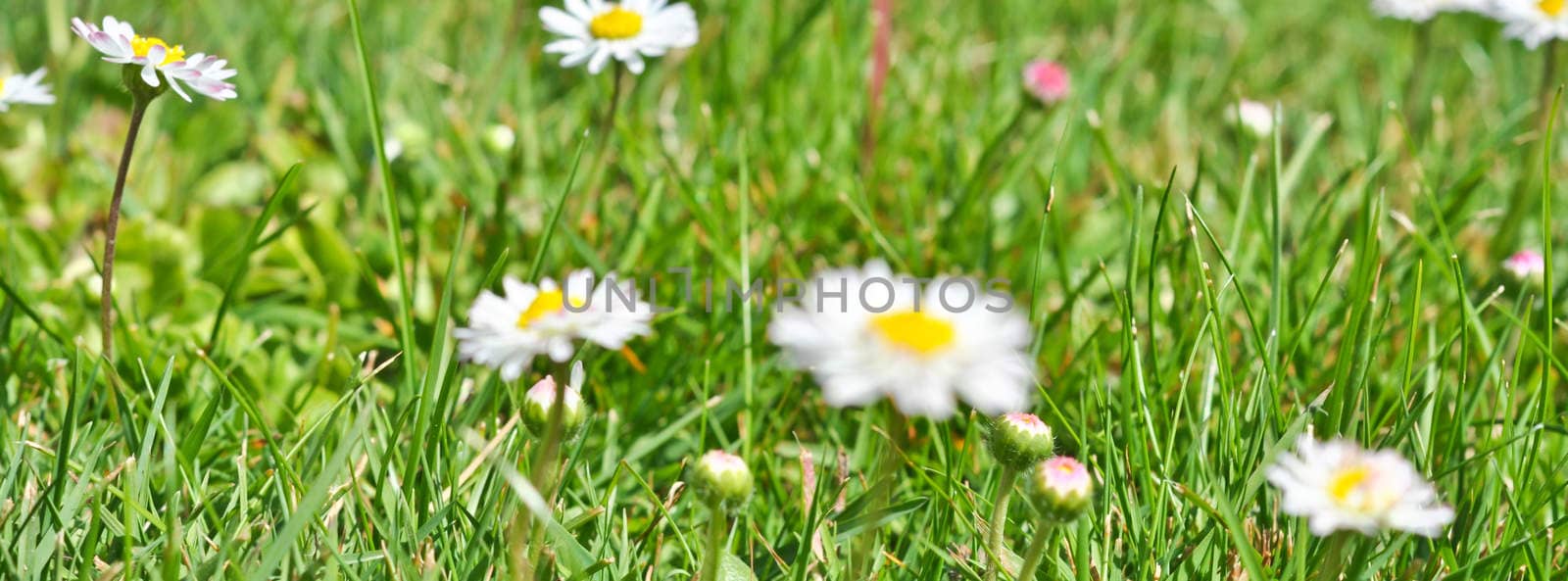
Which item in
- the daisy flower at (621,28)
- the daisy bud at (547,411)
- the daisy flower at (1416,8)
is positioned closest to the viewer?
the daisy bud at (547,411)

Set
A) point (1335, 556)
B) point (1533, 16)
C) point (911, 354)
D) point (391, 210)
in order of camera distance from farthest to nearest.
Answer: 1. point (1533, 16)
2. point (391, 210)
3. point (1335, 556)
4. point (911, 354)

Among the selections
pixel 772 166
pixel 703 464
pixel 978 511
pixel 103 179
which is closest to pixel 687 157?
pixel 772 166

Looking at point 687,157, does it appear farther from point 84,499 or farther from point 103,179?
point 84,499

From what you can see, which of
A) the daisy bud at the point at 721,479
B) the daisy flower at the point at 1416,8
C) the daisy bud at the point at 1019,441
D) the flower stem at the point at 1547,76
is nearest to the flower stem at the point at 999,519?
the daisy bud at the point at 1019,441

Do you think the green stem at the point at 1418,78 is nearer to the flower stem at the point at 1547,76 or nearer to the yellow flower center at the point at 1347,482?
the flower stem at the point at 1547,76

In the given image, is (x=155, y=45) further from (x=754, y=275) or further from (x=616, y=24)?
(x=754, y=275)

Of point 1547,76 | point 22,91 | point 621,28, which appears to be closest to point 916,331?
point 621,28

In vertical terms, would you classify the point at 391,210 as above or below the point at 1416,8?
below
